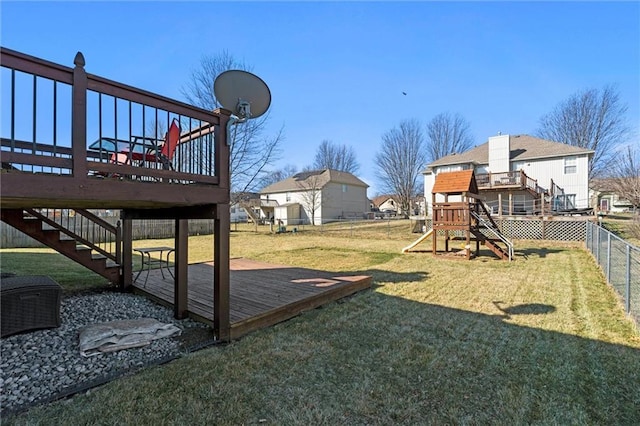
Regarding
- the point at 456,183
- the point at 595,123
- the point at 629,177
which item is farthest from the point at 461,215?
the point at 595,123

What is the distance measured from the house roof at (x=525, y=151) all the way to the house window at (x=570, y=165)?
540mm

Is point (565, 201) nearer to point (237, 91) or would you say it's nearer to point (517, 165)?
Answer: point (517, 165)

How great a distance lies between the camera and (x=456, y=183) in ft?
35.1

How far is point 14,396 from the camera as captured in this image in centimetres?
247

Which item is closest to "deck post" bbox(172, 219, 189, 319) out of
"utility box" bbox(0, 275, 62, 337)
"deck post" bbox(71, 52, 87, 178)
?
"utility box" bbox(0, 275, 62, 337)

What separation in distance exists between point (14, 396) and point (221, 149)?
293cm

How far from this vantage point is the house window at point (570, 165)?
763 inches

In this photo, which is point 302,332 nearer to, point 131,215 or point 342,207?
point 131,215

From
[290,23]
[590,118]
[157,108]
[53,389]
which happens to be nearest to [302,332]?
[53,389]

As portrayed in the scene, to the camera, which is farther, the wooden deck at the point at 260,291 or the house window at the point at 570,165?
the house window at the point at 570,165

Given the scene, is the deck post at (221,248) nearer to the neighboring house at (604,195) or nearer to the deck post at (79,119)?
the deck post at (79,119)

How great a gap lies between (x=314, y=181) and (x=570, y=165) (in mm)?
21129

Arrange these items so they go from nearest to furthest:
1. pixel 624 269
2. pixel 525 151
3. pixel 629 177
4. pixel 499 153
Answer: pixel 624 269
pixel 629 177
pixel 499 153
pixel 525 151

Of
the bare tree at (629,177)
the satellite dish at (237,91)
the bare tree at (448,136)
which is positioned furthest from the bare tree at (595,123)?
the satellite dish at (237,91)
